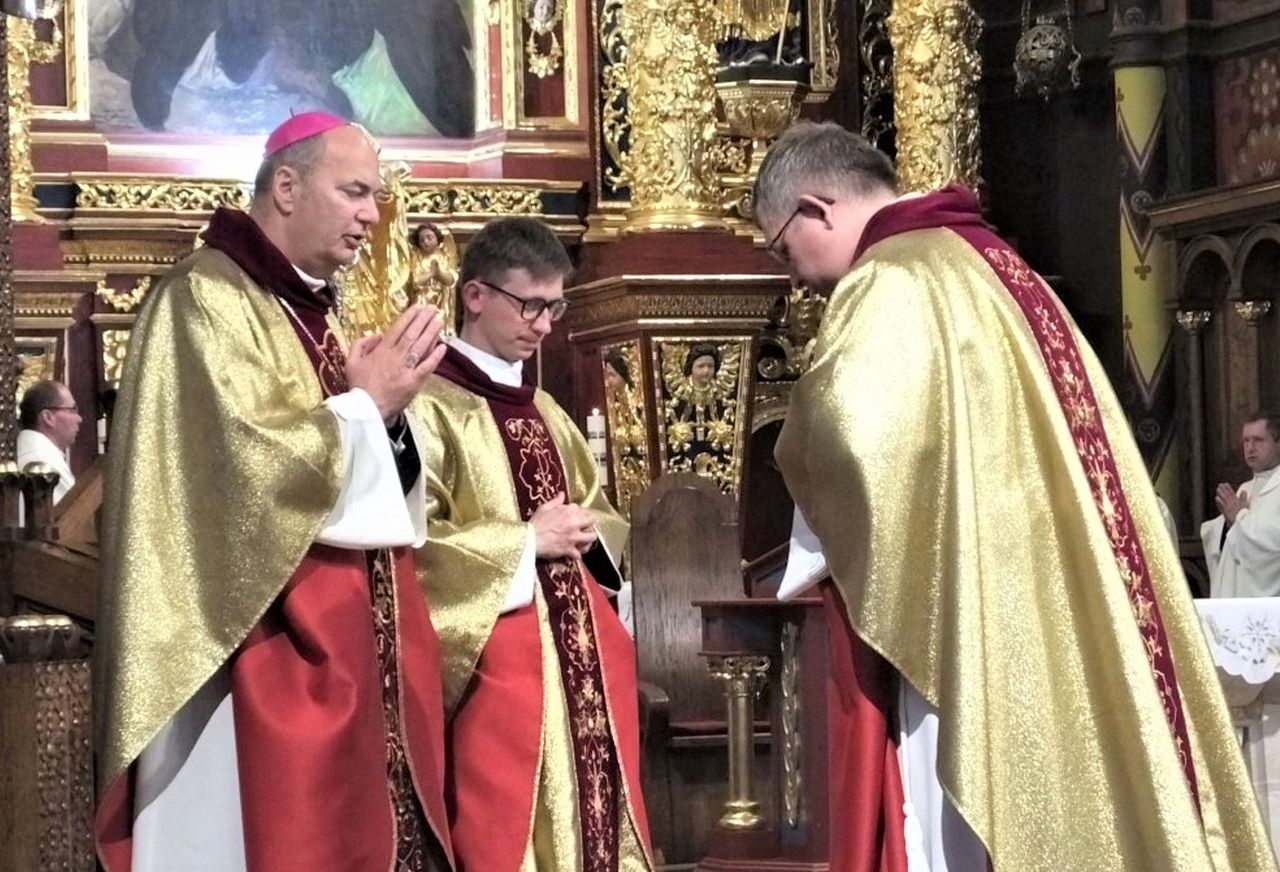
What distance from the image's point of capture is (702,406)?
354 inches

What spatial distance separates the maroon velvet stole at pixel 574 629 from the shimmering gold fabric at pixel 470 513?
0.13 ft

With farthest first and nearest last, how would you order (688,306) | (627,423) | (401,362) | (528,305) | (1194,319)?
1. (1194,319)
2. (627,423)
3. (688,306)
4. (528,305)
5. (401,362)

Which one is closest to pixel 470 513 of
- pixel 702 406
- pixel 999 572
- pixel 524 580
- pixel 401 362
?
pixel 524 580

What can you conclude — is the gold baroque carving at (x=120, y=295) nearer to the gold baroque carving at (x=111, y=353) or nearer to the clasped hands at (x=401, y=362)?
the gold baroque carving at (x=111, y=353)

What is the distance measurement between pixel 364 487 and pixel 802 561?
789mm

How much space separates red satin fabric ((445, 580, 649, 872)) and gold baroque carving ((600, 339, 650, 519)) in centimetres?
381

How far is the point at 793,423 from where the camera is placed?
4.27 m

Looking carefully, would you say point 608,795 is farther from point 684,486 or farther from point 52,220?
point 52,220

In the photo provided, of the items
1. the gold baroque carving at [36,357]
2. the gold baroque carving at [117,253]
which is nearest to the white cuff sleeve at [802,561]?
the gold baroque carving at [36,357]

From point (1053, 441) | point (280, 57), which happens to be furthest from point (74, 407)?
point (1053, 441)

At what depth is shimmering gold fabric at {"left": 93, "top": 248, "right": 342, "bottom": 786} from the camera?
4297mm

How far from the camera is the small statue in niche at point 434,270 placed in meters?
8.76

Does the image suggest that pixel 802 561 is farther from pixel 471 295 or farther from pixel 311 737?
pixel 471 295

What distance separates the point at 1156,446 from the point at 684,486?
5.02m
